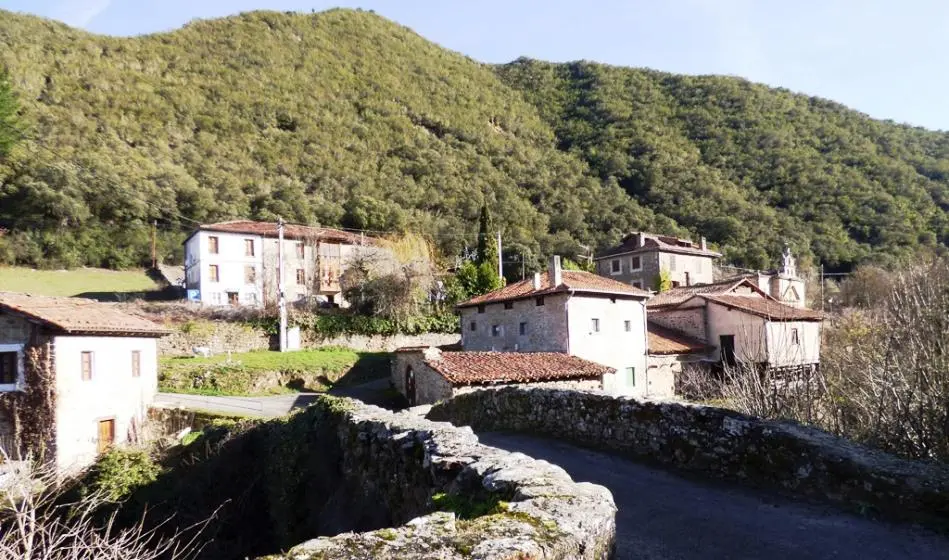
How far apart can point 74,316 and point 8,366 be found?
2.59 meters

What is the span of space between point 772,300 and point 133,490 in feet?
105

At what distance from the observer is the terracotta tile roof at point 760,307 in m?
27.0

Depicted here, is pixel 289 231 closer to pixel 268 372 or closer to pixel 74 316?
pixel 268 372

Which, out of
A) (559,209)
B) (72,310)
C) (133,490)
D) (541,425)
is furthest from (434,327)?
(559,209)

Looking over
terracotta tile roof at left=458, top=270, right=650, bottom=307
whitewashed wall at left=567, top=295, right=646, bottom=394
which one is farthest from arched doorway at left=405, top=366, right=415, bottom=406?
whitewashed wall at left=567, top=295, right=646, bottom=394

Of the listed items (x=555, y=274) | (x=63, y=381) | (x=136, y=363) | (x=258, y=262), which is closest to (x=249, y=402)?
(x=136, y=363)

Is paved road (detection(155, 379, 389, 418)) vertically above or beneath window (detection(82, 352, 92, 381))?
beneath

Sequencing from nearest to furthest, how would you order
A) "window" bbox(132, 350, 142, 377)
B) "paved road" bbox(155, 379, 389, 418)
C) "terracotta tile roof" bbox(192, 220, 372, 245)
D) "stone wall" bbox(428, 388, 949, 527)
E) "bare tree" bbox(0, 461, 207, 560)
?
"bare tree" bbox(0, 461, 207, 560) < "stone wall" bbox(428, 388, 949, 527) < "paved road" bbox(155, 379, 389, 418) < "window" bbox(132, 350, 142, 377) < "terracotta tile roof" bbox(192, 220, 372, 245)

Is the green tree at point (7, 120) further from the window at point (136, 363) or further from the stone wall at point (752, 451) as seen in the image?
the stone wall at point (752, 451)

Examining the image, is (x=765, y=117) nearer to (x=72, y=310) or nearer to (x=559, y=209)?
(x=559, y=209)

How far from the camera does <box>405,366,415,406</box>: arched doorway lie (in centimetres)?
2475

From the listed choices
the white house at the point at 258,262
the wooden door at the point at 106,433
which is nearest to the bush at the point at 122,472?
the wooden door at the point at 106,433

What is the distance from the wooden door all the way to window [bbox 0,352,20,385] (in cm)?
331

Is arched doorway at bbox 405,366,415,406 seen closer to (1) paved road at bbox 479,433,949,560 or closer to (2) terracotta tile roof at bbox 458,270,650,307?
(2) terracotta tile roof at bbox 458,270,650,307
